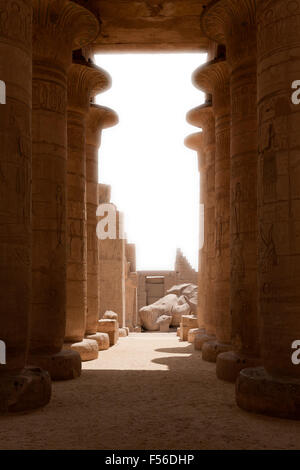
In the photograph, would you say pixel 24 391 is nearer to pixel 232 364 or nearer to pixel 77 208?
pixel 232 364

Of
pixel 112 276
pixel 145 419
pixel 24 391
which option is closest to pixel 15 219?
pixel 24 391

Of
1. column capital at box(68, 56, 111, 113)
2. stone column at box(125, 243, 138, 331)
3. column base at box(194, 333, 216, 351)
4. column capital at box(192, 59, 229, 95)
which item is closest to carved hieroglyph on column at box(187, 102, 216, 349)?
column base at box(194, 333, 216, 351)

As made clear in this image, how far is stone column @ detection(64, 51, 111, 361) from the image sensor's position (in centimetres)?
1022

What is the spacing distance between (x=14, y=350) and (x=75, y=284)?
468 centimetres

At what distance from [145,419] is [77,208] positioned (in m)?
5.85

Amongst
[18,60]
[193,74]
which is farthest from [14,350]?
[193,74]

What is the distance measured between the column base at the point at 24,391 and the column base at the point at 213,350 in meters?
4.68

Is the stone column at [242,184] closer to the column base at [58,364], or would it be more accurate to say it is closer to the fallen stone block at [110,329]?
the column base at [58,364]

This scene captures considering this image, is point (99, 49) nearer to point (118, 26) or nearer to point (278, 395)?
point (118, 26)

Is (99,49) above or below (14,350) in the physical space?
above

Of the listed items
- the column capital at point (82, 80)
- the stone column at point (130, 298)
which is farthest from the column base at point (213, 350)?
the stone column at point (130, 298)

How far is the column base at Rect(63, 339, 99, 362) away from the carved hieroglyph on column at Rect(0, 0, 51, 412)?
4015 mm

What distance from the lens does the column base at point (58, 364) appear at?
7.82m
